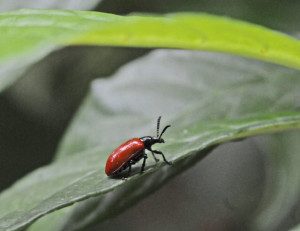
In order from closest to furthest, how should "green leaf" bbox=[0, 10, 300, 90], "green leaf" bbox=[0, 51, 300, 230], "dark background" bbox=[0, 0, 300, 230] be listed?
"green leaf" bbox=[0, 10, 300, 90], "green leaf" bbox=[0, 51, 300, 230], "dark background" bbox=[0, 0, 300, 230]

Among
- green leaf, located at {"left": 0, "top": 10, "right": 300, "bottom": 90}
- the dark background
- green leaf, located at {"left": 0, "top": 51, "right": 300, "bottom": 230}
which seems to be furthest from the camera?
the dark background

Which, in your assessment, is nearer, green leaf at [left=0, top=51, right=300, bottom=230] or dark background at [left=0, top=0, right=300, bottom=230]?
green leaf at [left=0, top=51, right=300, bottom=230]

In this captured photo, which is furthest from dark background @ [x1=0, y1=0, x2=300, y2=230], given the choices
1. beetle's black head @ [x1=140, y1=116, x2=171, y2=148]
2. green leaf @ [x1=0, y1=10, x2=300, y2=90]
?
green leaf @ [x1=0, y1=10, x2=300, y2=90]

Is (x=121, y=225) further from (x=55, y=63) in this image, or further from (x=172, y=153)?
(x=172, y=153)

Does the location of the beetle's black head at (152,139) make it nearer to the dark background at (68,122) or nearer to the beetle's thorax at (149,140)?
the beetle's thorax at (149,140)

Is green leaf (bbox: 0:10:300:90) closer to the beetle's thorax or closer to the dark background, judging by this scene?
the beetle's thorax

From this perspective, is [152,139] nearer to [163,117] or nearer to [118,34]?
[163,117]

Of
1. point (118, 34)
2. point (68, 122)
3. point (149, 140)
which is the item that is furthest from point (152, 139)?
point (68, 122)

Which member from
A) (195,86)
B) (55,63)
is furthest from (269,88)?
(55,63)
